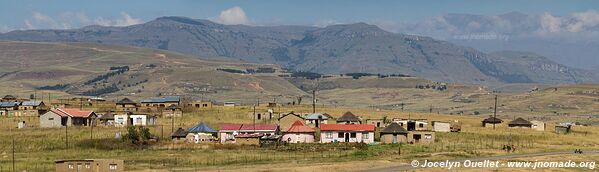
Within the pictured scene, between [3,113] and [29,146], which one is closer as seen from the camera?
[29,146]

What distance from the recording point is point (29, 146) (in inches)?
3297

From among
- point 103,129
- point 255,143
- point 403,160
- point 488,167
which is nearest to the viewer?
point 488,167

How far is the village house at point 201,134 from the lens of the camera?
92.4 m

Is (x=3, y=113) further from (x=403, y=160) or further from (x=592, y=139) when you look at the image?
(x=592, y=139)

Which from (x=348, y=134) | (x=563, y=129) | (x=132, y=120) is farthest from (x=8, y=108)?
(x=563, y=129)

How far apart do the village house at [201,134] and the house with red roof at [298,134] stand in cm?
862

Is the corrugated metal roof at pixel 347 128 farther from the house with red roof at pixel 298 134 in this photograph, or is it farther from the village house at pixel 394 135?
the village house at pixel 394 135

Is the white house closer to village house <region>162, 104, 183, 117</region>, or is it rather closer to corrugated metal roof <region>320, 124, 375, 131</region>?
village house <region>162, 104, 183, 117</region>

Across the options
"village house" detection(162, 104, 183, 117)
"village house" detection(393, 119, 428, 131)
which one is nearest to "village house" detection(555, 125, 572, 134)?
"village house" detection(393, 119, 428, 131)

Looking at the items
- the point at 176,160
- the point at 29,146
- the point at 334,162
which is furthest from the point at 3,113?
the point at 334,162

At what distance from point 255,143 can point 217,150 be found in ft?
20.5

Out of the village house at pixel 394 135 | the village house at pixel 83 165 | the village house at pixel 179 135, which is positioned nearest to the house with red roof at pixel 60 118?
the village house at pixel 179 135

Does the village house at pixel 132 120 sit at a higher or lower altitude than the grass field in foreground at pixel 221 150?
higher

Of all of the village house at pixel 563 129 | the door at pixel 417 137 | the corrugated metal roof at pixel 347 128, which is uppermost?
the corrugated metal roof at pixel 347 128
